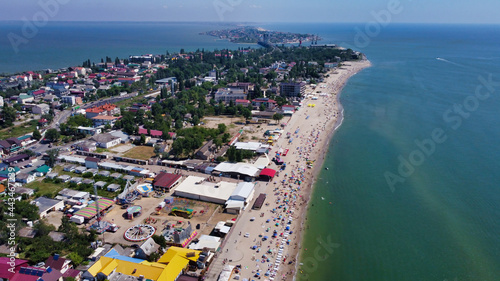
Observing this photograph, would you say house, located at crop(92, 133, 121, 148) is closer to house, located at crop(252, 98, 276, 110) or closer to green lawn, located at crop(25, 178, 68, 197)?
green lawn, located at crop(25, 178, 68, 197)

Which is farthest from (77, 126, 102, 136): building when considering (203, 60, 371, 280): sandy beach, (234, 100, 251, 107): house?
(203, 60, 371, 280): sandy beach

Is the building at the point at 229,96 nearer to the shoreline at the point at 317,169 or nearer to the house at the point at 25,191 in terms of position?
the shoreline at the point at 317,169

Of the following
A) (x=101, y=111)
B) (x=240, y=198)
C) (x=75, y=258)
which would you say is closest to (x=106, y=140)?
(x=101, y=111)

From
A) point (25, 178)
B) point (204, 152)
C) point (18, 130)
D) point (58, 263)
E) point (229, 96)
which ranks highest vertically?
point (229, 96)

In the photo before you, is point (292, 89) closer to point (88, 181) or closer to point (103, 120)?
point (103, 120)

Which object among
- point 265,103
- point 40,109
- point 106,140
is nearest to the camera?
point 106,140
